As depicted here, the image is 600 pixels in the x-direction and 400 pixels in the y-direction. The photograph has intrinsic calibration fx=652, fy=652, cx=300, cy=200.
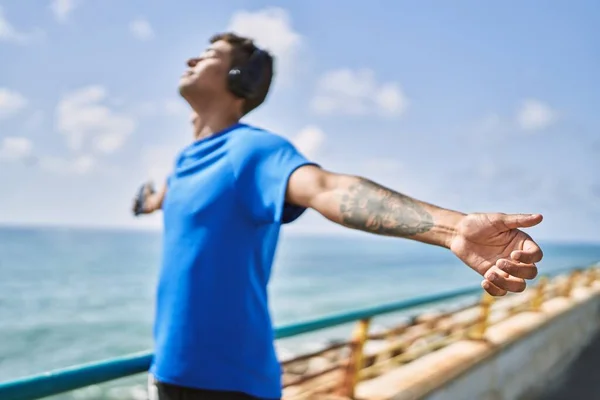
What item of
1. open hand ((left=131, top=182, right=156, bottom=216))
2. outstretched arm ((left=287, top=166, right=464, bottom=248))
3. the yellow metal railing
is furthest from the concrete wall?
outstretched arm ((left=287, top=166, right=464, bottom=248))

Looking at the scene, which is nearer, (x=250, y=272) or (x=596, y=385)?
(x=250, y=272)

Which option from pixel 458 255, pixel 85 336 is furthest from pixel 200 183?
pixel 85 336

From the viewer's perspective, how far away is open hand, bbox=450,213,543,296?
3.87ft

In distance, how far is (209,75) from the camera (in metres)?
2.13

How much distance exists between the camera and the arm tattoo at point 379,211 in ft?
4.67

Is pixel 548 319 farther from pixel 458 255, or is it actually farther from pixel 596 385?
pixel 458 255

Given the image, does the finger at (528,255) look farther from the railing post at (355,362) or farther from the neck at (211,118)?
the railing post at (355,362)

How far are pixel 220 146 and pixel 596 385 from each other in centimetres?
709

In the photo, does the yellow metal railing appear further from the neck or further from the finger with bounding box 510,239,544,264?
the finger with bounding box 510,239,544,264

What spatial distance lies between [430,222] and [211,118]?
935 mm

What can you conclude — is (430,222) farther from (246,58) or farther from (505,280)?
(246,58)

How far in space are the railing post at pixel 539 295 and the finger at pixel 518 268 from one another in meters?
7.57

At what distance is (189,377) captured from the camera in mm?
1692

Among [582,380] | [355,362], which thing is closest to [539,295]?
[582,380]
